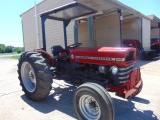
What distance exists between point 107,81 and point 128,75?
412mm

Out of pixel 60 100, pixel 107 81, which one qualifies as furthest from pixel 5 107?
pixel 107 81

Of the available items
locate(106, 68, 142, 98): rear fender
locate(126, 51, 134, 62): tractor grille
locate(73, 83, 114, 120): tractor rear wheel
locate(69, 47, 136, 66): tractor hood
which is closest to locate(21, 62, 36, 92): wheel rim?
locate(69, 47, 136, 66): tractor hood

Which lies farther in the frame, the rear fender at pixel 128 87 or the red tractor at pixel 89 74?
the rear fender at pixel 128 87

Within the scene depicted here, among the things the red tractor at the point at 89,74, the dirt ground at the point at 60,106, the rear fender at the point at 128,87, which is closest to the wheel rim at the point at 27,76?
the red tractor at the point at 89,74

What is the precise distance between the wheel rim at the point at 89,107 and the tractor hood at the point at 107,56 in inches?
30.9

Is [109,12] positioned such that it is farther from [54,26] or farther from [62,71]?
[62,71]

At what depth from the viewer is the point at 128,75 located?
10.2 feet

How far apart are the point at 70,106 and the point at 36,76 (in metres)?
0.95

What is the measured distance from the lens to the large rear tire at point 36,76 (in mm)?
3418

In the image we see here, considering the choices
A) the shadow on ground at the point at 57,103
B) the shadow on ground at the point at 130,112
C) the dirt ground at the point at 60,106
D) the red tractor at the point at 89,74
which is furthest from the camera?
the shadow on ground at the point at 57,103

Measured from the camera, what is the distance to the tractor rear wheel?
243cm

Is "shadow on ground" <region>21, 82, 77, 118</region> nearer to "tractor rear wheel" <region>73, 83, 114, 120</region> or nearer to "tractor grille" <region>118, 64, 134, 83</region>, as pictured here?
"tractor rear wheel" <region>73, 83, 114, 120</region>

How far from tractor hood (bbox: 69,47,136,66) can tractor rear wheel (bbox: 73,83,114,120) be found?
639 millimetres

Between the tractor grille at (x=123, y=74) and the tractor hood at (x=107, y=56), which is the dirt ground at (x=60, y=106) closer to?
the tractor grille at (x=123, y=74)
